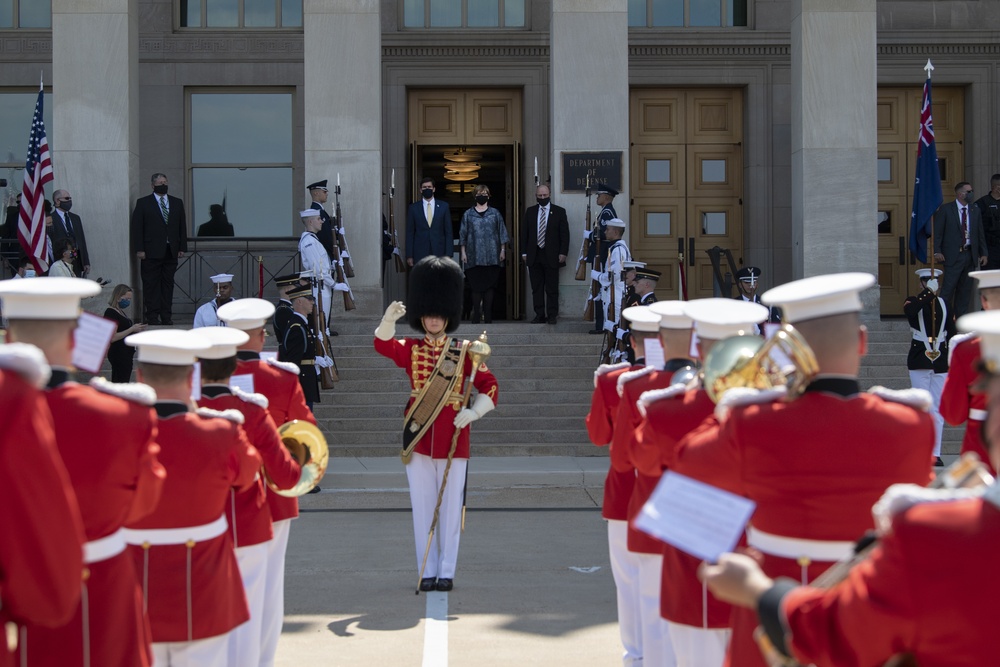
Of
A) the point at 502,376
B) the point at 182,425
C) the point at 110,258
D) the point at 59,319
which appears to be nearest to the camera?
the point at 59,319

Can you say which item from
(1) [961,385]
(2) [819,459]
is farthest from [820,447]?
(1) [961,385]

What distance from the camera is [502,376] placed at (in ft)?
51.0

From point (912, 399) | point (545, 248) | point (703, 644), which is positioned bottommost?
point (703, 644)

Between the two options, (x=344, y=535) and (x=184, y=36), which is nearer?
(x=344, y=535)

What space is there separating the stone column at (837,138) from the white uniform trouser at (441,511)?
10652mm

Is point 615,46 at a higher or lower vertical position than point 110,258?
higher

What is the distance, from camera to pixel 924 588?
7.84 feet

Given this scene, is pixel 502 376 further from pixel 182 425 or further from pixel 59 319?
pixel 59 319

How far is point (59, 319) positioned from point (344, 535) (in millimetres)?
7115

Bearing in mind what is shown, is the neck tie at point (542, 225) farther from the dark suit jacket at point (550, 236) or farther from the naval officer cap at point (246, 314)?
the naval officer cap at point (246, 314)

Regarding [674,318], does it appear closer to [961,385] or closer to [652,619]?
[652,619]

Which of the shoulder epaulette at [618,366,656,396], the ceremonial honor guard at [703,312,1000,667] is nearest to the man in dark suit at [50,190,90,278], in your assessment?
the shoulder epaulette at [618,366,656,396]

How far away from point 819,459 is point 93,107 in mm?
16105

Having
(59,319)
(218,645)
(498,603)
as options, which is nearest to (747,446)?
(59,319)
